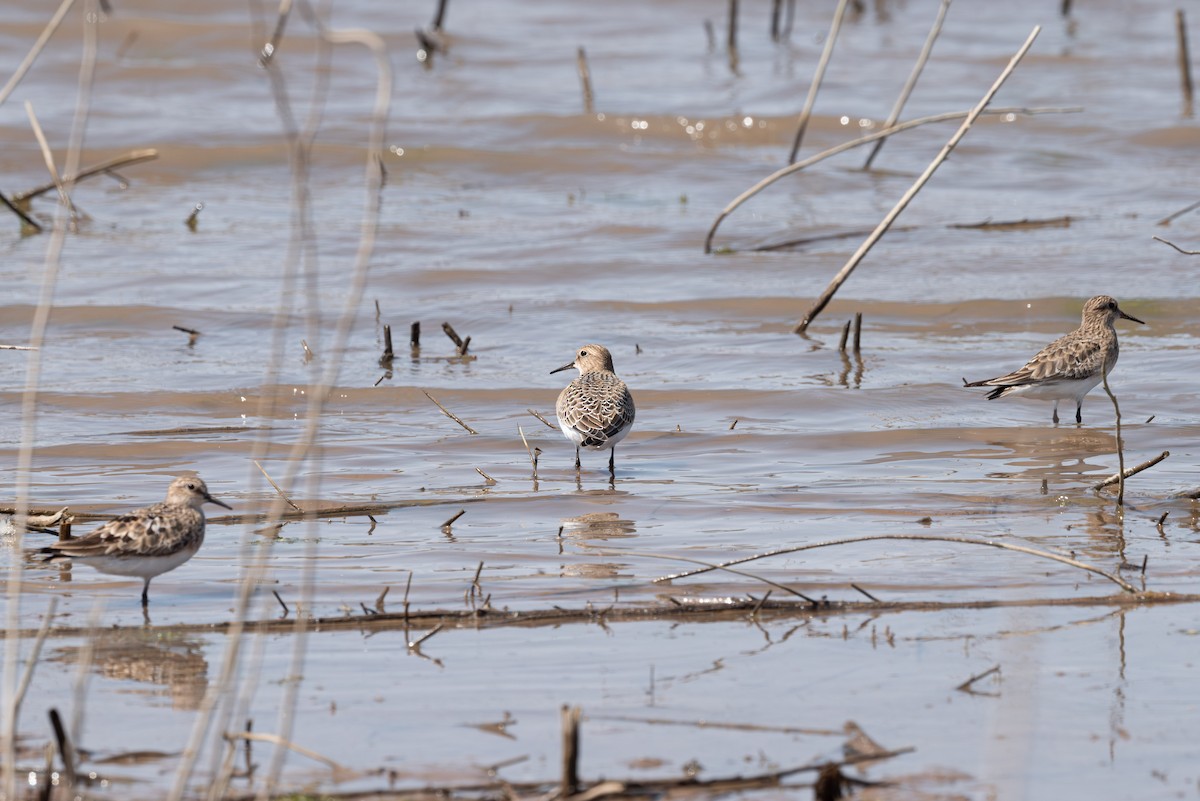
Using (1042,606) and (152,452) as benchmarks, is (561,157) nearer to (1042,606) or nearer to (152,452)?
(152,452)

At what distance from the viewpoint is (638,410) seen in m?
10.6

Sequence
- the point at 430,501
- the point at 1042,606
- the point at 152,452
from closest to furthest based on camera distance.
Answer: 1. the point at 1042,606
2. the point at 430,501
3. the point at 152,452

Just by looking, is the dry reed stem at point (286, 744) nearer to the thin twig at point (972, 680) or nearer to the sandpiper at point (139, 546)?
the sandpiper at point (139, 546)

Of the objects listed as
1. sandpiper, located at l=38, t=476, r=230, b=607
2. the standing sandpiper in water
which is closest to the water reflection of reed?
sandpiper, located at l=38, t=476, r=230, b=607

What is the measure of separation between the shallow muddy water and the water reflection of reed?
0.02 meters

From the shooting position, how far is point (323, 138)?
65.7 ft

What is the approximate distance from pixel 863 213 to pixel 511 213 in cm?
363

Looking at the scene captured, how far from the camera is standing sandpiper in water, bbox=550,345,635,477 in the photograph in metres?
8.62

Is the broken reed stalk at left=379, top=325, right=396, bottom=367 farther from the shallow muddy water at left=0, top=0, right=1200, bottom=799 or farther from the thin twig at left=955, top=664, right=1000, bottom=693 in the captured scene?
the thin twig at left=955, top=664, right=1000, bottom=693

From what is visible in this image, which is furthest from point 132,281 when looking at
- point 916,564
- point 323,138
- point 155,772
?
point 155,772

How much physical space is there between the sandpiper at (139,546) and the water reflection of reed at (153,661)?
39 cm

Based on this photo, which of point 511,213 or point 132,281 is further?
point 511,213

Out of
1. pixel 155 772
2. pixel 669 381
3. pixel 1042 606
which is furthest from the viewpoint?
pixel 669 381

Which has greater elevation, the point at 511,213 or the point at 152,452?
the point at 511,213
